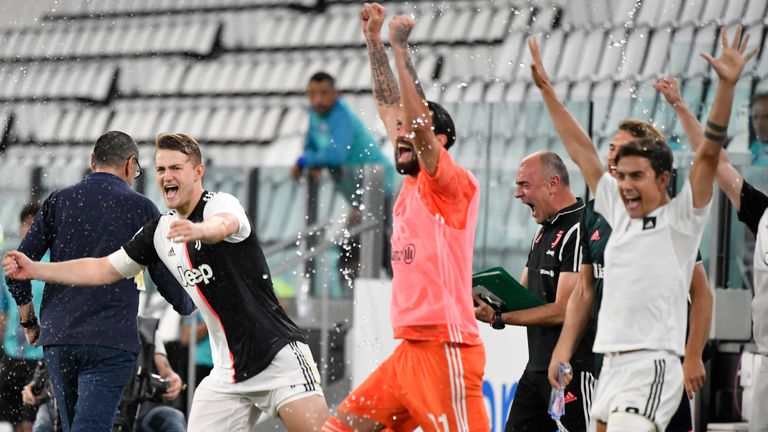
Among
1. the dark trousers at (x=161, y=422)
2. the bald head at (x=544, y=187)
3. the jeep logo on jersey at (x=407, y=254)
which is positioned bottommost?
the dark trousers at (x=161, y=422)

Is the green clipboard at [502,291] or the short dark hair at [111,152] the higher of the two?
the short dark hair at [111,152]

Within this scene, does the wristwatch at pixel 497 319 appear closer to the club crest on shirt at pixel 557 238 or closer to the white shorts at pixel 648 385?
the club crest on shirt at pixel 557 238

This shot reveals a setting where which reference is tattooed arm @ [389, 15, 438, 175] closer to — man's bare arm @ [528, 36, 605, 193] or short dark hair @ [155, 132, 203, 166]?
man's bare arm @ [528, 36, 605, 193]

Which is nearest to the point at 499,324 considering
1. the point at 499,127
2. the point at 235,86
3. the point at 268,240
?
the point at 499,127

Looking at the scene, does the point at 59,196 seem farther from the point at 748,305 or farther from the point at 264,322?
the point at 748,305

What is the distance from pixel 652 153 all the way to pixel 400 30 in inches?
44.5

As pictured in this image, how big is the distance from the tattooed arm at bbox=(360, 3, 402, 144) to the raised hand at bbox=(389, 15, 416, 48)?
0.56 feet

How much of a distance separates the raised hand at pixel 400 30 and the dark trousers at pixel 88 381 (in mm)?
2116

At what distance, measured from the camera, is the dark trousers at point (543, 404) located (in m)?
5.33

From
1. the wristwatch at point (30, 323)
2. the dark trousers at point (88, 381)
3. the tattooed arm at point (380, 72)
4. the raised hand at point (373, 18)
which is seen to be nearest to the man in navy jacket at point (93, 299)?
the dark trousers at point (88, 381)

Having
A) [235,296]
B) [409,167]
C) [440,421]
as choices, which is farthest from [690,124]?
[235,296]

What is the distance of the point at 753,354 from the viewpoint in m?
7.58

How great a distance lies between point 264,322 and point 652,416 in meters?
1.67

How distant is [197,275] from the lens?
5.09 m
